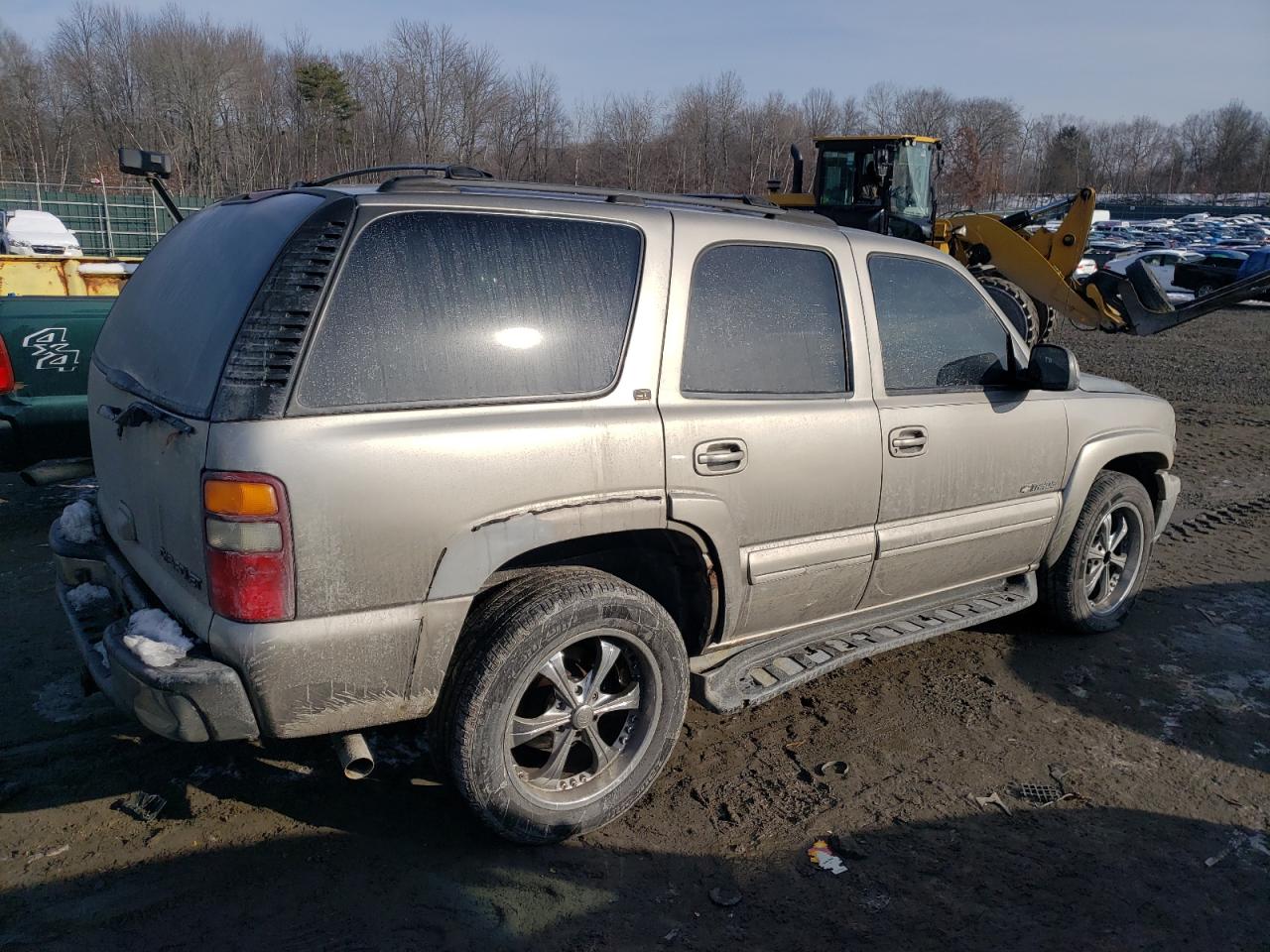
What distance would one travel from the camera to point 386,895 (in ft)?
9.34

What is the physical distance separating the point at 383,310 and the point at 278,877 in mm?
1694

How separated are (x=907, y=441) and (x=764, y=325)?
767mm

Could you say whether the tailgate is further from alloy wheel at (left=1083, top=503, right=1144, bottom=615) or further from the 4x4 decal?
alloy wheel at (left=1083, top=503, right=1144, bottom=615)

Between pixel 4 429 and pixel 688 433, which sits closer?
pixel 688 433

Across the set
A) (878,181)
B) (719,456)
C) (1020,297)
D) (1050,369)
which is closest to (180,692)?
(719,456)

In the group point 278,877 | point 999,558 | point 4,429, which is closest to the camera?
point 278,877

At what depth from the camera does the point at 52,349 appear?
578cm

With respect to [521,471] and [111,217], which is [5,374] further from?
[111,217]

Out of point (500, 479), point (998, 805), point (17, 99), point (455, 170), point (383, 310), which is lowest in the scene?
point (998, 805)

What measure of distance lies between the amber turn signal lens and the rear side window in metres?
0.26

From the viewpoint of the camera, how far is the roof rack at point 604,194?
3084 millimetres

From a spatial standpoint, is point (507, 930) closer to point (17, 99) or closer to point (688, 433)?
point (688, 433)

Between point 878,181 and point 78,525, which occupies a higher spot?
point 878,181

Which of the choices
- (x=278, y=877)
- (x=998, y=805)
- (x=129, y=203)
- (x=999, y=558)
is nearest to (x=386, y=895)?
(x=278, y=877)
